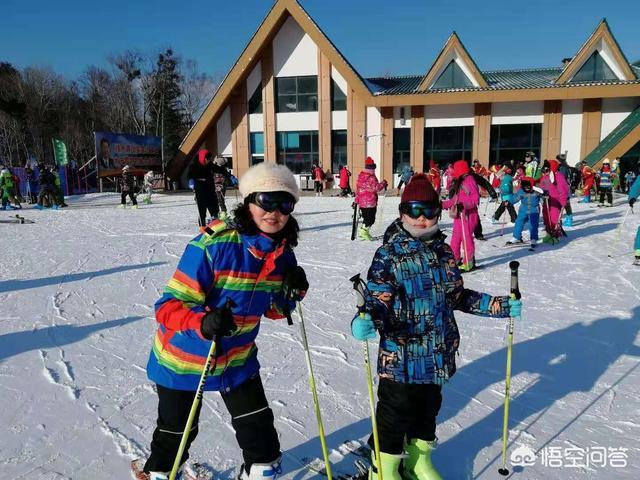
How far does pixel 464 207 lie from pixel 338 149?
17.9 m

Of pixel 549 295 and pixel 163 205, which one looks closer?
pixel 549 295

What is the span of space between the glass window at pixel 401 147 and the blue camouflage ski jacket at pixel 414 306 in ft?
70.6

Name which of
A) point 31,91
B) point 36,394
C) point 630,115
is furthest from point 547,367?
point 31,91

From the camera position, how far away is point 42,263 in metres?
7.80

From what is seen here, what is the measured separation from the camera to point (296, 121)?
947 inches

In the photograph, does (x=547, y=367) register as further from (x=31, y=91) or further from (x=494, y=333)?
(x=31, y=91)

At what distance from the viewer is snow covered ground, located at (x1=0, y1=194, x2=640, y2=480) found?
269 centimetres

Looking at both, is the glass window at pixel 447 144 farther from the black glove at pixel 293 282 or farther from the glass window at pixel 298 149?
the black glove at pixel 293 282

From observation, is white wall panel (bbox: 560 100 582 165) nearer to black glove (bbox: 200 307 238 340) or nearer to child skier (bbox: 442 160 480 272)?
child skier (bbox: 442 160 480 272)

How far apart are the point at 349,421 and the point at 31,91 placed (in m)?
50.2

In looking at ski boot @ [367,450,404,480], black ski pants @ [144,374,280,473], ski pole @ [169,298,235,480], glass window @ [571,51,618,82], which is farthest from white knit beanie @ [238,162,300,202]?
glass window @ [571,51,618,82]

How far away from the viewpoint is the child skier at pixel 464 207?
6707 millimetres

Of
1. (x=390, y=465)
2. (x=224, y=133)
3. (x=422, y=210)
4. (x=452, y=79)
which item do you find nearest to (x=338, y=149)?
(x=224, y=133)

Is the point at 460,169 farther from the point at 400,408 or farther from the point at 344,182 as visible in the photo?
the point at 344,182
